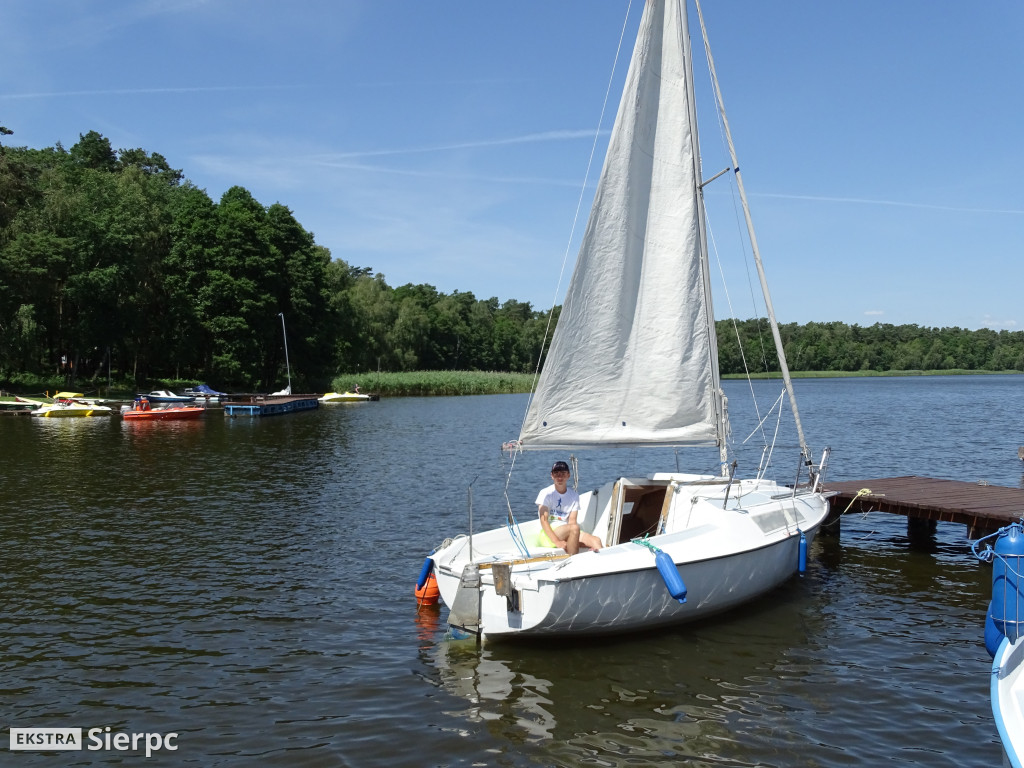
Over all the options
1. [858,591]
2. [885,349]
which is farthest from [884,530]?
[885,349]

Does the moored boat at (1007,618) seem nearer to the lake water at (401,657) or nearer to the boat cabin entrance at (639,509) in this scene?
the lake water at (401,657)

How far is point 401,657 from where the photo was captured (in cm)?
1124

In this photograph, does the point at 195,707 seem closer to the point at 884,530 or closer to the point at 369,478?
the point at 884,530

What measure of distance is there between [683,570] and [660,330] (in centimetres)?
419

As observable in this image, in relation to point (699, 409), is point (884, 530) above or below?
below

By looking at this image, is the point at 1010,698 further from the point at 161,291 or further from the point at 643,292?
the point at 161,291

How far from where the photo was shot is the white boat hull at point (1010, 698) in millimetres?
6066

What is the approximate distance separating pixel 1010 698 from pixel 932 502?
11.7 meters

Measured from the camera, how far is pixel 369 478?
28.2 metres

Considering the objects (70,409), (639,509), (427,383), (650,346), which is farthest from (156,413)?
(650,346)

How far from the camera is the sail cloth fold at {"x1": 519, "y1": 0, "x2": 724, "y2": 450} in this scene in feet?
44.3

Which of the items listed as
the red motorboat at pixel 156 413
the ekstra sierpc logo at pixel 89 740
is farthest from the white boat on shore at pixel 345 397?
the ekstra sierpc logo at pixel 89 740

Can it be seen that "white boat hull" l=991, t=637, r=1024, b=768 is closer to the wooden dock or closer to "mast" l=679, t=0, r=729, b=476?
"mast" l=679, t=0, r=729, b=476

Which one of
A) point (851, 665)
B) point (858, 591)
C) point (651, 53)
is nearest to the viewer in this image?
point (851, 665)
